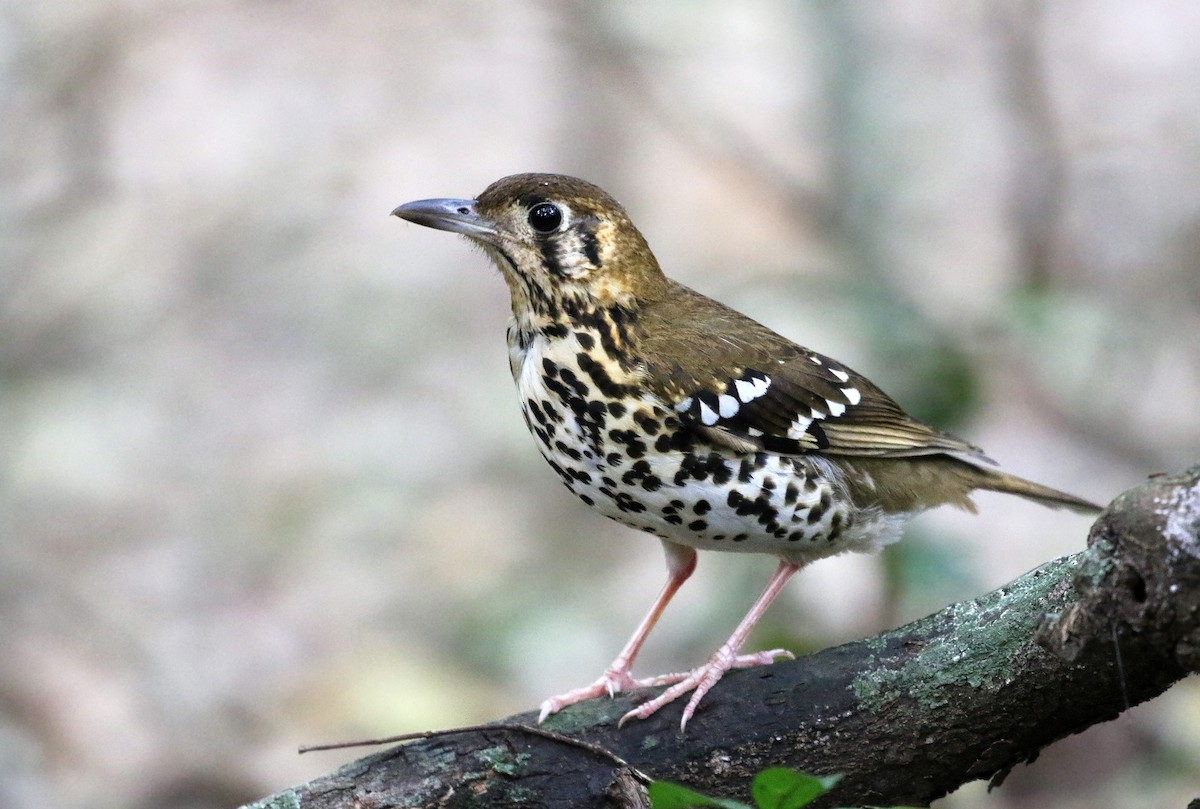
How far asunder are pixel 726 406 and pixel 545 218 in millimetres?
757

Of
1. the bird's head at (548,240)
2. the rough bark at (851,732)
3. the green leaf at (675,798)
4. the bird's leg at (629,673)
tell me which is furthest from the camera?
the bird's head at (548,240)

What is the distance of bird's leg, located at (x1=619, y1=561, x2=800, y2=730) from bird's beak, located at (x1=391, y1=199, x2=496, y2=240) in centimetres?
130

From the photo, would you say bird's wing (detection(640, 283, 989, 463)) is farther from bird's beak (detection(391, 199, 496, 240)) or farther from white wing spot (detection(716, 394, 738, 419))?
bird's beak (detection(391, 199, 496, 240))

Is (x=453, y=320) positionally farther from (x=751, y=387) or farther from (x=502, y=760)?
(x=502, y=760)

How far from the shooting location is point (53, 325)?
23.8 ft

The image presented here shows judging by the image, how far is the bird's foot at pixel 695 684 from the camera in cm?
329

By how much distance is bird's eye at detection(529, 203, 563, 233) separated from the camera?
3875 mm

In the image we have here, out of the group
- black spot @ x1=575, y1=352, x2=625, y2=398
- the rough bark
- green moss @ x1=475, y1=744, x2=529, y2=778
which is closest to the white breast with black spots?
black spot @ x1=575, y1=352, x2=625, y2=398

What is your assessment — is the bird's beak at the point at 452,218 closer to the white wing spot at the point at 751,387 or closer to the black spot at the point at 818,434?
the white wing spot at the point at 751,387

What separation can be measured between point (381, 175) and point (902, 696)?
27.8 ft

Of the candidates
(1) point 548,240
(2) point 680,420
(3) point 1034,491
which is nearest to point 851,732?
(2) point 680,420

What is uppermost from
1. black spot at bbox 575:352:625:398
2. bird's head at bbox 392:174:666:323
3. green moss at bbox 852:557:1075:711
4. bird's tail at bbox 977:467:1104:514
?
bird's head at bbox 392:174:666:323

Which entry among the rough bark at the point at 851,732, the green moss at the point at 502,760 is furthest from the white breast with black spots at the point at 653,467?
the green moss at the point at 502,760

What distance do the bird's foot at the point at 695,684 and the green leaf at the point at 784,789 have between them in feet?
3.73
